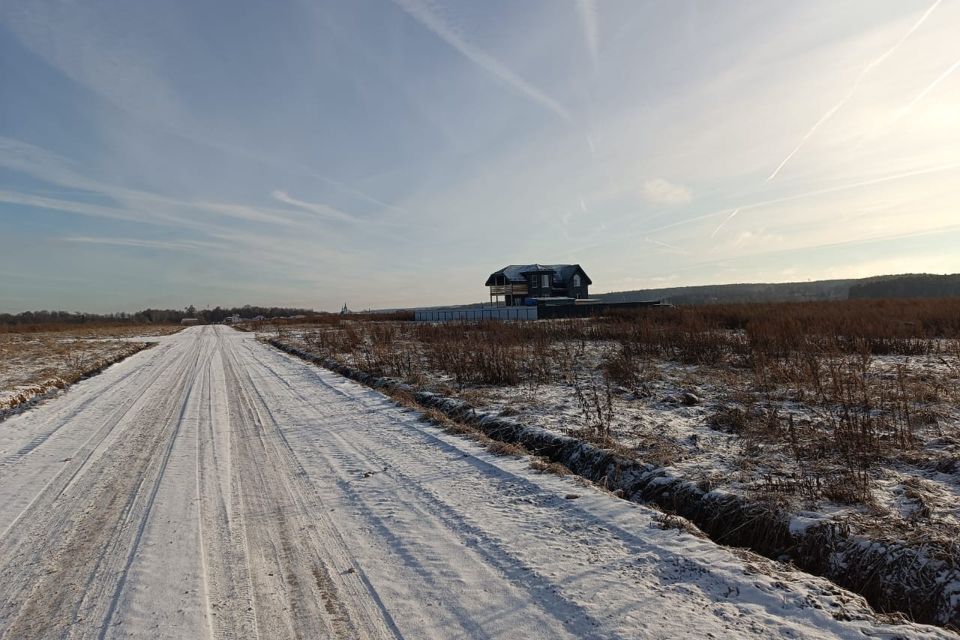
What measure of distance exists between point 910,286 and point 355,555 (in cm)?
9552

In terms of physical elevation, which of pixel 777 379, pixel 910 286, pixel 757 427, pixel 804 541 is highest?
pixel 910 286

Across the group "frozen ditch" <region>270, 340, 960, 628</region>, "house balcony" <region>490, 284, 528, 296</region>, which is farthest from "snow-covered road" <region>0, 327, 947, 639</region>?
"house balcony" <region>490, 284, 528, 296</region>

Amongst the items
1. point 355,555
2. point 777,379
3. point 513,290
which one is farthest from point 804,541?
point 513,290

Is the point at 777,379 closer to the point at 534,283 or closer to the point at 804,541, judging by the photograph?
the point at 804,541

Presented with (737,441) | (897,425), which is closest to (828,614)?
(737,441)

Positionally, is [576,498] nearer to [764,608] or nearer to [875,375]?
[764,608]

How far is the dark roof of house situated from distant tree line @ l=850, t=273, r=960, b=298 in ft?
137

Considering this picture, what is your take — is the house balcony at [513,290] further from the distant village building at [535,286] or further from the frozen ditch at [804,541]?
the frozen ditch at [804,541]

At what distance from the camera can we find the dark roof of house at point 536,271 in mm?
57500

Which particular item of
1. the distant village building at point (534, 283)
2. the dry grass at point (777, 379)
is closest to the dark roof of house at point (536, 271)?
the distant village building at point (534, 283)

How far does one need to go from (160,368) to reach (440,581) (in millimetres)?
16302

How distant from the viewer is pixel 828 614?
8.98 ft

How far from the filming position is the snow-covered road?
2.76 metres

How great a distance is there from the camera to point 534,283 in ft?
188
